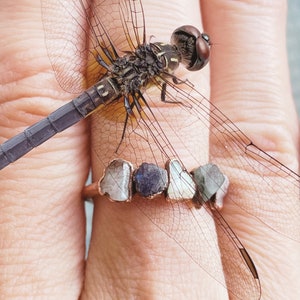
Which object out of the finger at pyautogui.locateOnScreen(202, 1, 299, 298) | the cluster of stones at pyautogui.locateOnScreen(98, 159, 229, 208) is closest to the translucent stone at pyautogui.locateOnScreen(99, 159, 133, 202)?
the cluster of stones at pyautogui.locateOnScreen(98, 159, 229, 208)

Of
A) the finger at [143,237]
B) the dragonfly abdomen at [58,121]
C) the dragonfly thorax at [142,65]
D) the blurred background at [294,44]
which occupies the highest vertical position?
the blurred background at [294,44]

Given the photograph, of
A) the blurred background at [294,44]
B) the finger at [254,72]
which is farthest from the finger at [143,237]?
the blurred background at [294,44]

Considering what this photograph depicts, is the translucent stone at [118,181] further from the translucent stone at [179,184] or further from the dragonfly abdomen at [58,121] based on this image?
the dragonfly abdomen at [58,121]

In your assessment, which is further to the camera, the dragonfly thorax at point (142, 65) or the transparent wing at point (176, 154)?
the dragonfly thorax at point (142, 65)

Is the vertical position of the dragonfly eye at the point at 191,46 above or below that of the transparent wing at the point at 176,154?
above

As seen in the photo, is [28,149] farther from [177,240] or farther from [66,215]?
[177,240]

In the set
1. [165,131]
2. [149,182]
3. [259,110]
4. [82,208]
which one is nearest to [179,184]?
[149,182]

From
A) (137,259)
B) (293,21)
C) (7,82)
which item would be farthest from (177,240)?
(293,21)

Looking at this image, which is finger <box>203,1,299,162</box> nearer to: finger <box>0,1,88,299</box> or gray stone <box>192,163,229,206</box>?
gray stone <box>192,163,229,206</box>
